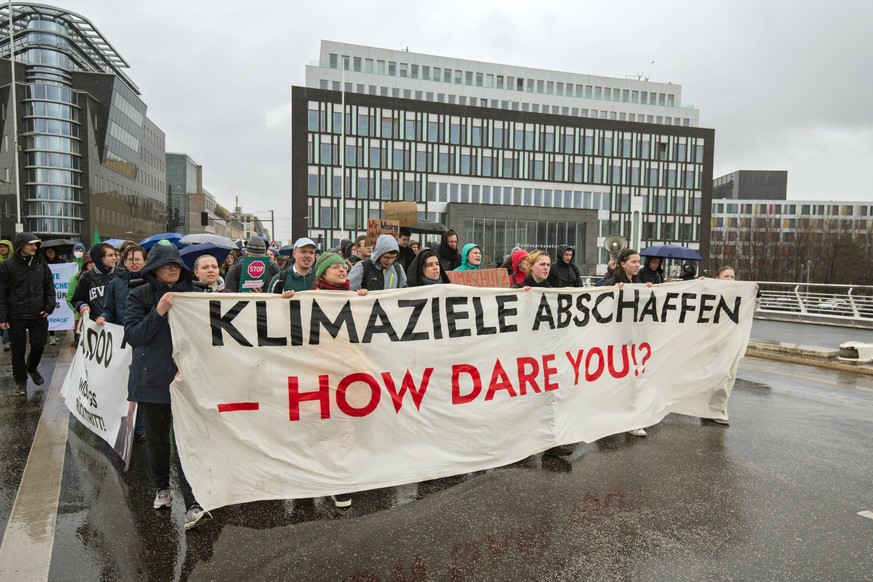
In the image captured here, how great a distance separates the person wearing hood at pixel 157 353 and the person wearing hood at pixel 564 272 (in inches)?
228

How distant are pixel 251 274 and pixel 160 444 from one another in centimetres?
322

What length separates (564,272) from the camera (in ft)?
27.7

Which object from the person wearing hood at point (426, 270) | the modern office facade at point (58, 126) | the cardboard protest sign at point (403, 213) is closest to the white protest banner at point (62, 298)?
the cardboard protest sign at point (403, 213)

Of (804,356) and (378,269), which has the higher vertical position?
(378,269)

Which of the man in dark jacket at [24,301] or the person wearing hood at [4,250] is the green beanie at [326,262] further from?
the person wearing hood at [4,250]

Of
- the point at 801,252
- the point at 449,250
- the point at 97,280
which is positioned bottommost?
the point at 97,280

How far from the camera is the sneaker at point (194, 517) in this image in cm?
349

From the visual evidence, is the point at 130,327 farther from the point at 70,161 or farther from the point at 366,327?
the point at 70,161

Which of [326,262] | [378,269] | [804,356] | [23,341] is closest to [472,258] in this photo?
[378,269]

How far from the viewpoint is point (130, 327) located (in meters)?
3.56

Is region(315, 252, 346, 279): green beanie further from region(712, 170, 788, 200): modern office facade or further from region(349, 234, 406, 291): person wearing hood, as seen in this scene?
region(712, 170, 788, 200): modern office facade

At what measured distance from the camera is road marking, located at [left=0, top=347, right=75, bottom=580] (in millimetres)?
3051

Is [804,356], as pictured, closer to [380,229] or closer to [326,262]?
[380,229]

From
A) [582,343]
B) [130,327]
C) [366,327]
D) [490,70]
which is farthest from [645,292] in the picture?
[490,70]
